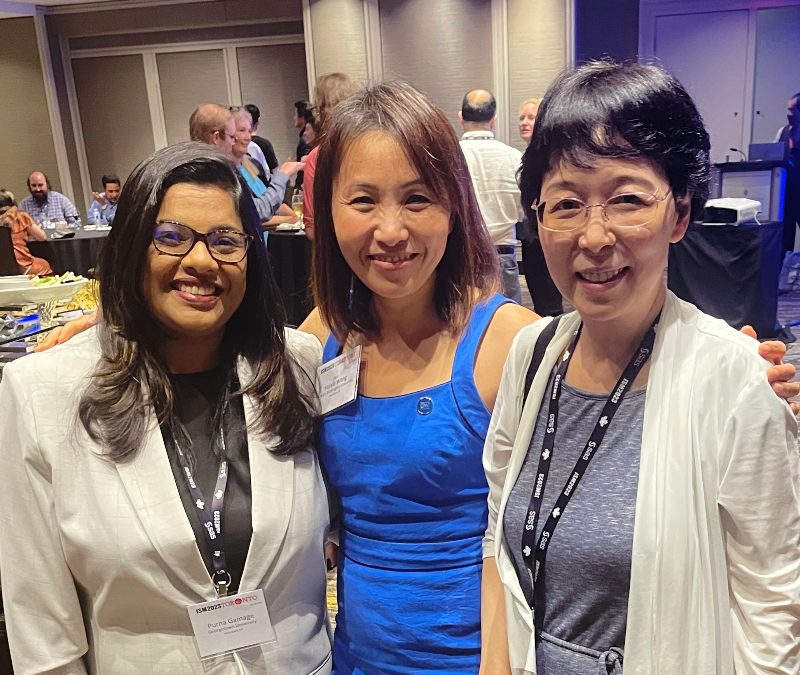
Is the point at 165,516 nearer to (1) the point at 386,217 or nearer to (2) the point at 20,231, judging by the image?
(1) the point at 386,217

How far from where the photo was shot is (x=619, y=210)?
38.8 inches

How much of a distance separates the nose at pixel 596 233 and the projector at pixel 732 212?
4.80 metres

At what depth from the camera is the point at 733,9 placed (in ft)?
27.5

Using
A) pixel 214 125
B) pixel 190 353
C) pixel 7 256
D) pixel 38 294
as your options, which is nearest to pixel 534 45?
pixel 214 125

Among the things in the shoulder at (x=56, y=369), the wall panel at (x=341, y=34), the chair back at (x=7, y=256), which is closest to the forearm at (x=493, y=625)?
the shoulder at (x=56, y=369)

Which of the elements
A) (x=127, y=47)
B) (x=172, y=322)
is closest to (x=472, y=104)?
(x=172, y=322)

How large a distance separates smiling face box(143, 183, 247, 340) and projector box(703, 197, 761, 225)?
15.8 feet

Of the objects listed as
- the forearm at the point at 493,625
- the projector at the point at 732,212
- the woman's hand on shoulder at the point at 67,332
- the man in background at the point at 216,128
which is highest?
the man in background at the point at 216,128

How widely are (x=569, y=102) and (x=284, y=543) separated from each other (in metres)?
0.86

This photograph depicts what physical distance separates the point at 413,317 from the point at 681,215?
57 centimetres

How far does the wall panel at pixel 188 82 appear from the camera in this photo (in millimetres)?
10016

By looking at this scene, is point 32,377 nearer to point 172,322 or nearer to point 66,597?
point 172,322

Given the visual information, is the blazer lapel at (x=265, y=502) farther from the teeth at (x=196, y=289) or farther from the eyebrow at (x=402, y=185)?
the eyebrow at (x=402, y=185)

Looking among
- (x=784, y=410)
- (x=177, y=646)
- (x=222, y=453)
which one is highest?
(x=784, y=410)
